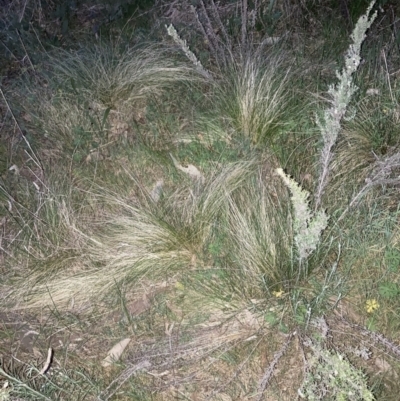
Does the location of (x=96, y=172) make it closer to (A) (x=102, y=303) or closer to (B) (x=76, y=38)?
(A) (x=102, y=303)

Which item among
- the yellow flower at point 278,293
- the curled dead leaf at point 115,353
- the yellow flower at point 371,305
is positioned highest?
the curled dead leaf at point 115,353

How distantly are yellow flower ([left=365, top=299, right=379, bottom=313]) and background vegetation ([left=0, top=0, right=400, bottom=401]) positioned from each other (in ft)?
0.03

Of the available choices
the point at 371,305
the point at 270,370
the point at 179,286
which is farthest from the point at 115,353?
the point at 371,305

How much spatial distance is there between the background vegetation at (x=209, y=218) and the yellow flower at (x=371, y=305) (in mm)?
10

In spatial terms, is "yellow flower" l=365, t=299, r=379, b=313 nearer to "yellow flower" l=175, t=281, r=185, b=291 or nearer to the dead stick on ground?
the dead stick on ground

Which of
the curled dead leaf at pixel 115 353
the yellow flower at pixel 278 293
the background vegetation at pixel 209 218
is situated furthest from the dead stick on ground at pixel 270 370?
the curled dead leaf at pixel 115 353

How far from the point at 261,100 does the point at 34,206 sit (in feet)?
5.19

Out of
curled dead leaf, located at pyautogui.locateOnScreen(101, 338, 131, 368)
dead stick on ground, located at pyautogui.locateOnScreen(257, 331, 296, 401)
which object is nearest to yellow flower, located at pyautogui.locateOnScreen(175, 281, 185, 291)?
curled dead leaf, located at pyautogui.locateOnScreen(101, 338, 131, 368)

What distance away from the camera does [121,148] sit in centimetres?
345

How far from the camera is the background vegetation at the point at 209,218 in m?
2.27

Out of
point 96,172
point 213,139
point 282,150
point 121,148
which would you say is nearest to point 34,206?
point 96,172

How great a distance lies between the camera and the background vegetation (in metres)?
2.27

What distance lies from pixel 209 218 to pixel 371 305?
931mm

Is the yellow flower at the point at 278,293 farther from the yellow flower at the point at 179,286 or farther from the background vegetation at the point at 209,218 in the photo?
the yellow flower at the point at 179,286
